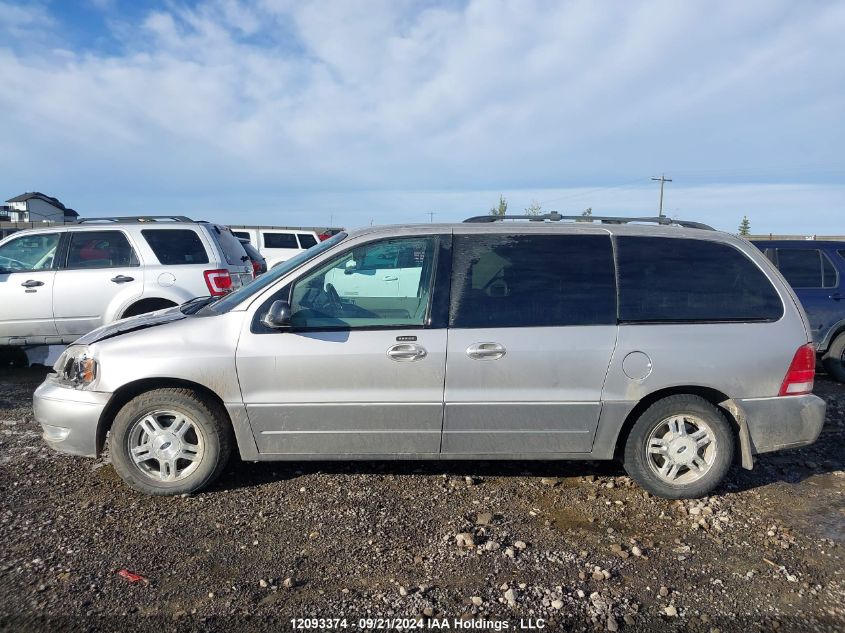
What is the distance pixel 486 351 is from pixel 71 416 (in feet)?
8.83

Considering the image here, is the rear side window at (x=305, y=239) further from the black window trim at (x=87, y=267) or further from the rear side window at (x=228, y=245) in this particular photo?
the black window trim at (x=87, y=267)

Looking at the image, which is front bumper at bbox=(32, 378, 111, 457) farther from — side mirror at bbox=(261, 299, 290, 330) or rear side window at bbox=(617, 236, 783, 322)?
rear side window at bbox=(617, 236, 783, 322)

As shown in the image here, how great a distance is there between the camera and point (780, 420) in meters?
4.27

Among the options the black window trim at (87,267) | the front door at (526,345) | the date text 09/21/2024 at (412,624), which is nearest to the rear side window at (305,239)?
the black window trim at (87,267)

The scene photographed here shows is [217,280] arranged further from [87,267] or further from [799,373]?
[799,373]

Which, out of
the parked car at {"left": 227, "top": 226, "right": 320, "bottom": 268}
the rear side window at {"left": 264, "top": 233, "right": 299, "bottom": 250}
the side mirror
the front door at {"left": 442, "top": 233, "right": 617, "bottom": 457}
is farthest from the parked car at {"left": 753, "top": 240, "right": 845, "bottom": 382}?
the rear side window at {"left": 264, "top": 233, "right": 299, "bottom": 250}

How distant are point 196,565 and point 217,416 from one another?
1.00 meters

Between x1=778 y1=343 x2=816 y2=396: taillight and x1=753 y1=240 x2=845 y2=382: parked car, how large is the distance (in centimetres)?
396

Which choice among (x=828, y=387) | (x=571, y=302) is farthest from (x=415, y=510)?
(x=828, y=387)

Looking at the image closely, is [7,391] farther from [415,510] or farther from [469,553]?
[469,553]

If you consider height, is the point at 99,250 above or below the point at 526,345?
above

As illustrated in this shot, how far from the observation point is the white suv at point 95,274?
301 inches

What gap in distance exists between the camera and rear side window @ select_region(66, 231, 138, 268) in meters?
7.78

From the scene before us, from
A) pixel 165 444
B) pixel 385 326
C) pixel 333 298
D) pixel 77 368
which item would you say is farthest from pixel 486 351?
pixel 77 368
